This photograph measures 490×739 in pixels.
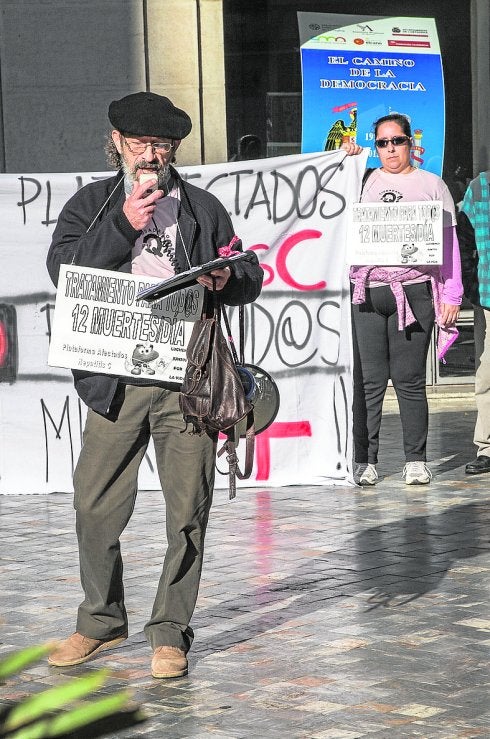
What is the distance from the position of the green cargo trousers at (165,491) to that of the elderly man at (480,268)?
3921 mm

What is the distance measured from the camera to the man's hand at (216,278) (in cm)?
393

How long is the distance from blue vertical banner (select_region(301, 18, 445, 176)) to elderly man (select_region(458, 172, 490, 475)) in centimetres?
269

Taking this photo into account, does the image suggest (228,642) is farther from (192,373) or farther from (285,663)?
(192,373)

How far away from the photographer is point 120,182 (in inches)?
162

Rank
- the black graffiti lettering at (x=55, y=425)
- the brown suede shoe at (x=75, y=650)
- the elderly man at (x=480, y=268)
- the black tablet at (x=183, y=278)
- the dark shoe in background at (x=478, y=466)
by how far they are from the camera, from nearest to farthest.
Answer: the black tablet at (x=183, y=278)
the brown suede shoe at (x=75, y=650)
the black graffiti lettering at (x=55, y=425)
the elderly man at (x=480, y=268)
the dark shoe in background at (x=478, y=466)

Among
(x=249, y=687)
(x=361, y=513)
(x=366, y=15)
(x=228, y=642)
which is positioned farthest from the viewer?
(x=366, y=15)

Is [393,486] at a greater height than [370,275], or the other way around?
[370,275]

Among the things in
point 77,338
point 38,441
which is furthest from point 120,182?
point 38,441

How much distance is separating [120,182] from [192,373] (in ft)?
2.09

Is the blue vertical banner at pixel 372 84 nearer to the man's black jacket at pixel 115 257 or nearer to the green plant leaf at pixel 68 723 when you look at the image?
the man's black jacket at pixel 115 257

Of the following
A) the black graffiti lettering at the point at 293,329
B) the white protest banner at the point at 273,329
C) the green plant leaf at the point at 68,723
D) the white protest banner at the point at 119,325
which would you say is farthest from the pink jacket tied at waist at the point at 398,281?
the green plant leaf at the point at 68,723

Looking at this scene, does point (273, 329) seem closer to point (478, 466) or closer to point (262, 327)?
point (262, 327)

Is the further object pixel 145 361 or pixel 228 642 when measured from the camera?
pixel 228 642

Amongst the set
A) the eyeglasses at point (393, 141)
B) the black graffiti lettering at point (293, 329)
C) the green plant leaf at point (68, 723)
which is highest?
the eyeglasses at point (393, 141)
